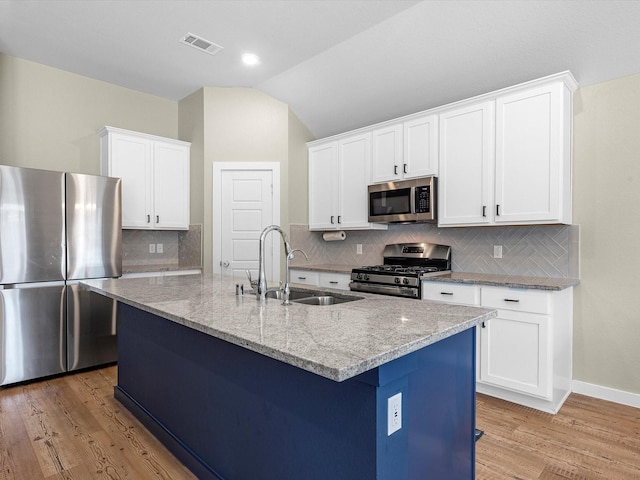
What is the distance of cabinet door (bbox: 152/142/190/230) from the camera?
4418 millimetres

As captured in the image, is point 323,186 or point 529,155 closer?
point 529,155

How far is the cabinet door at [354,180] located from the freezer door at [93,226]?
2275 mm

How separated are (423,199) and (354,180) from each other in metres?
0.94

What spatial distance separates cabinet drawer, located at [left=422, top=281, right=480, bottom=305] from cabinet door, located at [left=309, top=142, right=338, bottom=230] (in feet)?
5.05

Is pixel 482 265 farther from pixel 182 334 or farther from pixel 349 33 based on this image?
pixel 182 334

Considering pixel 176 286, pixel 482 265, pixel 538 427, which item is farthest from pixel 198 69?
pixel 538 427

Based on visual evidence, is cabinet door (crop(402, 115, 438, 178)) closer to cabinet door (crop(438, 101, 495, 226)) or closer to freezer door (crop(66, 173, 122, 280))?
cabinet door (crop(438, 101, 495, 226))

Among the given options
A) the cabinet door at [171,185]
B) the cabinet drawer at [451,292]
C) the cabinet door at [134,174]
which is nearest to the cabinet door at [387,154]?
the cabinet drawer at [451,292]

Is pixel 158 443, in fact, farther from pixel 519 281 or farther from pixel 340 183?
pixel 340 183

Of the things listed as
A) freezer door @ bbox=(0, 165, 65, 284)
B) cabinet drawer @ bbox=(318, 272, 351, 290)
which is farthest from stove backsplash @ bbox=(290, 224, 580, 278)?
freezer door @ bbox=(0, 165, 65, 284)

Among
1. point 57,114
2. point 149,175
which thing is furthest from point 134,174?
point 57,114

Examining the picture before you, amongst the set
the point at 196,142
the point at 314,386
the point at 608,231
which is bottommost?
the point at 314,386

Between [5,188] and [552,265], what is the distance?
14.5 ft

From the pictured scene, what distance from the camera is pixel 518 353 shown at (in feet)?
9.15
